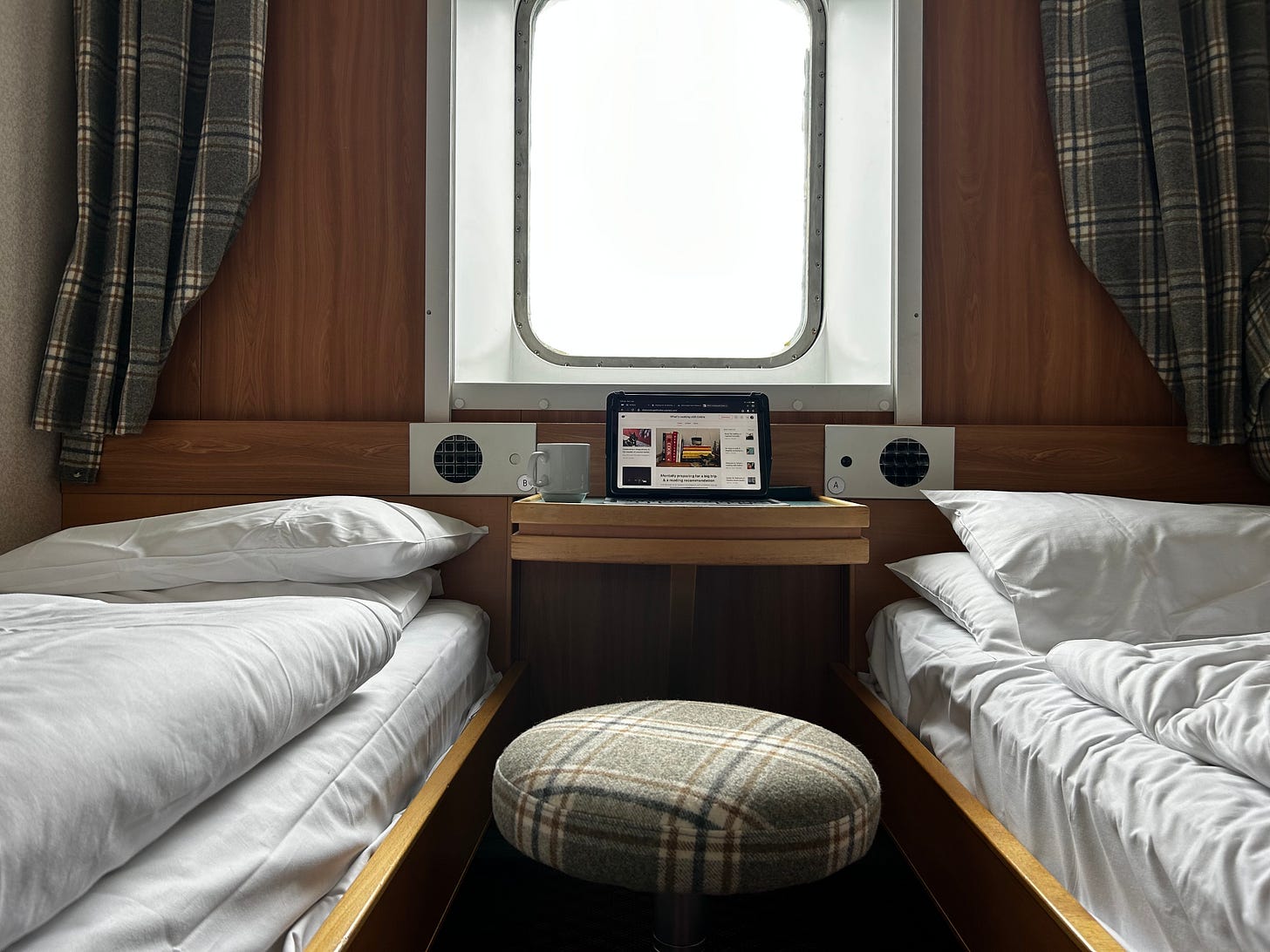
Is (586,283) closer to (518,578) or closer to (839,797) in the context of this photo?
(518,578)

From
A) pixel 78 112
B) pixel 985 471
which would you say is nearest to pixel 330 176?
pixel 78 112

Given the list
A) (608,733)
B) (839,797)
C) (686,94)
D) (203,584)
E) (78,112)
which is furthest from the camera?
(686,94)

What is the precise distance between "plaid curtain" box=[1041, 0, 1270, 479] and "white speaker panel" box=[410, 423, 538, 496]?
1268mm

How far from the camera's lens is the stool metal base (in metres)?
1.03

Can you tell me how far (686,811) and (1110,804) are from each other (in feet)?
1.36

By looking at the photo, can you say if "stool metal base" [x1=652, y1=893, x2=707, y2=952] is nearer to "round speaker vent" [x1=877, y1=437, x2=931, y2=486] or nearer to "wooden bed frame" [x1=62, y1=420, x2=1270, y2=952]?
"wooden bed frame" [x1=62, y1=420, x2=1270, y2=952]

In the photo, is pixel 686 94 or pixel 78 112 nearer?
pixel 78 112

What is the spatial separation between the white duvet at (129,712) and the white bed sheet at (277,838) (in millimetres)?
23

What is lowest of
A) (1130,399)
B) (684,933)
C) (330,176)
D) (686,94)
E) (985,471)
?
(684,933)

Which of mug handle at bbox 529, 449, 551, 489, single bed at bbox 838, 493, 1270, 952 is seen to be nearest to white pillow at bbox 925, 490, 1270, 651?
single bed at bbox 838, 493, 1270, 952

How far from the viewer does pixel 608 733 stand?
1108mm

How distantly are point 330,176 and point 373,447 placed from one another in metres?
0.60

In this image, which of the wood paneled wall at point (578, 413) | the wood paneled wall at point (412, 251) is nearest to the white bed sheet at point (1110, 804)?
the wood paneled wall at point (578, 413)

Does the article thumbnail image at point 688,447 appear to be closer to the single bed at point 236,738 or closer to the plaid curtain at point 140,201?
the single bed at point 236,738
